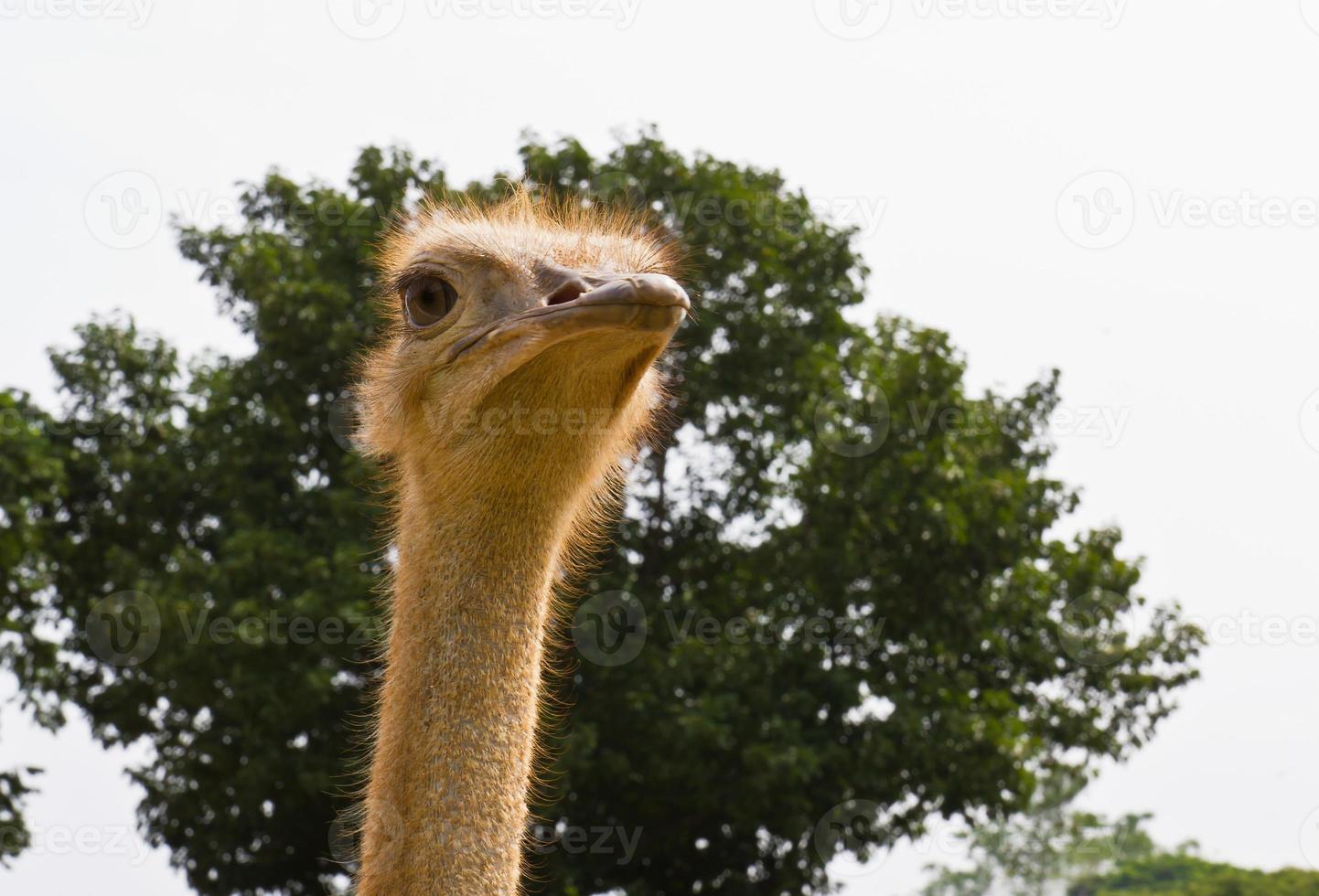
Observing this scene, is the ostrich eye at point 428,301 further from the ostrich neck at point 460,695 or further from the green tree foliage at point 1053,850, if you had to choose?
the green tree foliage at point 1053,850

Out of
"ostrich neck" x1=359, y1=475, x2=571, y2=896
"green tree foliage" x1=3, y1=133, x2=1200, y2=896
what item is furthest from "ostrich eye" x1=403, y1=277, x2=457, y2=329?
"green tree foliage" x1=3, y1=133, x2=1200, y2=896

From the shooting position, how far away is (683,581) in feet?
44.0

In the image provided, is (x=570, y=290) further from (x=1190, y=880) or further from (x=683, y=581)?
(x=1190, y=880)

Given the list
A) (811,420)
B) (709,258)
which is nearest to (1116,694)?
(811,420)

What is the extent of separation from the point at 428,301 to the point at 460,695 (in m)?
0.77

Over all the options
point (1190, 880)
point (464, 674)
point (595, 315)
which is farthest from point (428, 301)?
point (1190, 880)

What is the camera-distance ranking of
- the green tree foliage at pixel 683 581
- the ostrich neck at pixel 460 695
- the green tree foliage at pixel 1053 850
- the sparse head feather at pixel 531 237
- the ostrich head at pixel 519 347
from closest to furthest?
the ostrich neck at pixel 460 695 → the ostrich head at pixel 519 347 → the sparse head feather at pixel 531 237 → the green tree foliage at pixel 683 581 → the green tree foliage at pixel 1053 850

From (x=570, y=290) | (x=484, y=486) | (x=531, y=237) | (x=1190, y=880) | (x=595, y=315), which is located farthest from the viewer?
(x=1190, y=880)

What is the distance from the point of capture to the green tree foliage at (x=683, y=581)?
463 inches

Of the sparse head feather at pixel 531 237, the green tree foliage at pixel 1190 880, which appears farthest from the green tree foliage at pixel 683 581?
the sparse head feather at pixel 531 237

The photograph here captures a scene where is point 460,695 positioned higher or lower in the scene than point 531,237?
lower

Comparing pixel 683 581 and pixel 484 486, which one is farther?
pixel 683 581

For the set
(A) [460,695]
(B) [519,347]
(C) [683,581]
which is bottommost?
(A) [460,695]

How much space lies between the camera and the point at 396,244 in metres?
3.36
